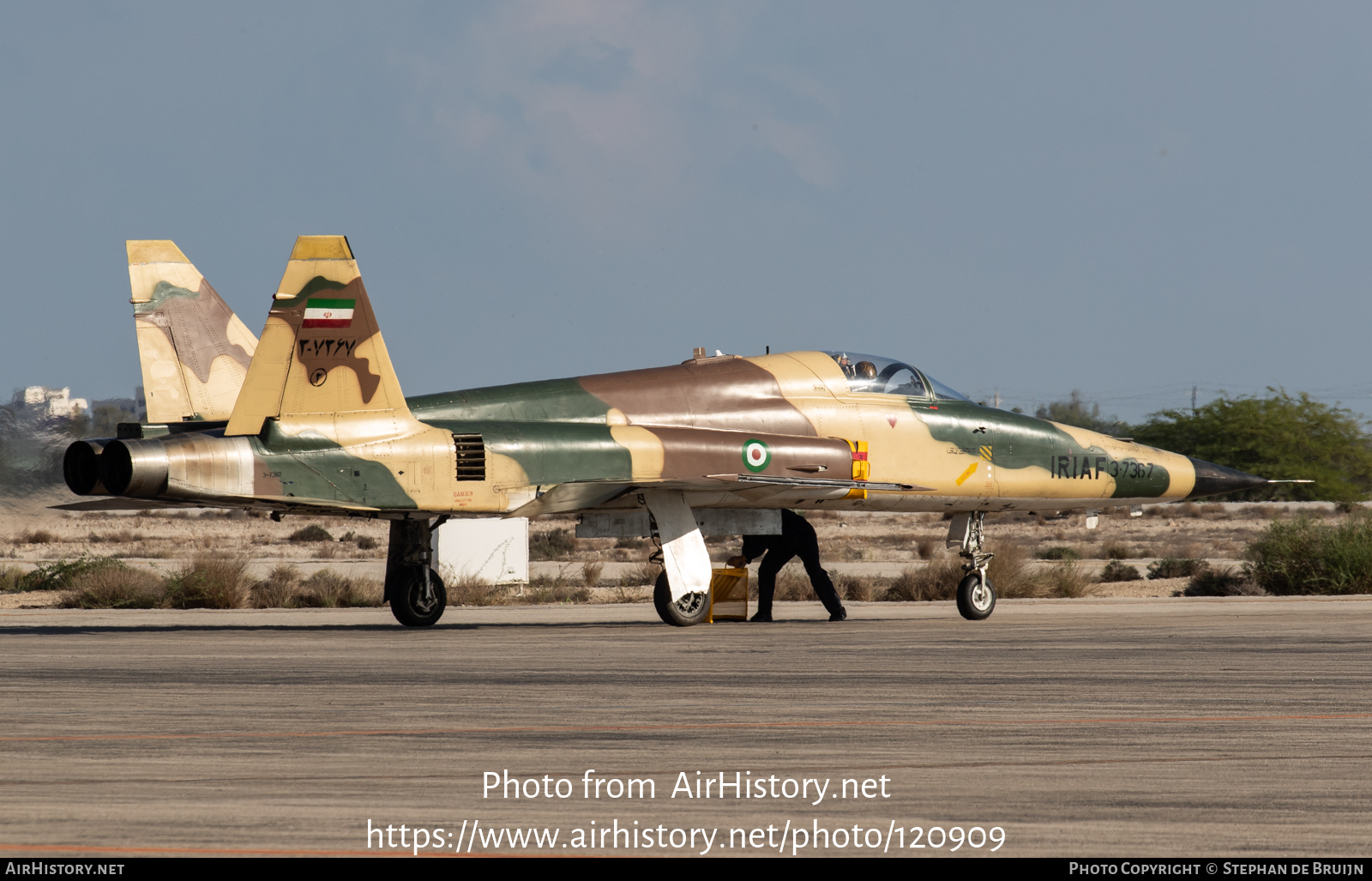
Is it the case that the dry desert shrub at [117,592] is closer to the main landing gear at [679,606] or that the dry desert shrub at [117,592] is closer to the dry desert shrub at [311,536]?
the main landing gear at [679,606]

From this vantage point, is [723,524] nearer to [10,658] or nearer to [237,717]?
[10,658]

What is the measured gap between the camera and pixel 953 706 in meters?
9.81

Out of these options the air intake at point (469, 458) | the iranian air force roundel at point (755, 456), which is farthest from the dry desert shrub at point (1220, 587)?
the air intake at point (469, 458)

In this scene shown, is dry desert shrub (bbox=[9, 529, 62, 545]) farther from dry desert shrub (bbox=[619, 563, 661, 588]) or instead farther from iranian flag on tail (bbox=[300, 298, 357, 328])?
iranian flag on tail (bbox=[300, 298, 357, 328])

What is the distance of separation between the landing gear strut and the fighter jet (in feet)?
0.11

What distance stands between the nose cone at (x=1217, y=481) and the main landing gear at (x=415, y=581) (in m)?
10.7

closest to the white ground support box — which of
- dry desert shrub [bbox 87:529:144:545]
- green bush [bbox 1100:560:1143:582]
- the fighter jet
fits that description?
the fighter jet

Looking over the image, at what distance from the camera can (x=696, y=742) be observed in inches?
324

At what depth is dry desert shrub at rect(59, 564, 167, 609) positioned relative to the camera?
25578mm

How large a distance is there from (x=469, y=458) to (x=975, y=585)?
7201 millimetres

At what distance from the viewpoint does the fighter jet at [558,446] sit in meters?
15.2

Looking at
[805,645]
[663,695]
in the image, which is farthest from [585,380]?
[663,695]
